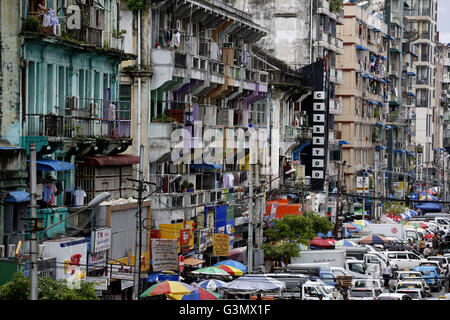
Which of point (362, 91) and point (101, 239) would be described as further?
point (362, 91)

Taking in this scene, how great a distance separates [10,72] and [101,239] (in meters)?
7.53

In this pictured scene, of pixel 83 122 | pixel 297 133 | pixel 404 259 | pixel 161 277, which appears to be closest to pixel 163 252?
pixel 161 277

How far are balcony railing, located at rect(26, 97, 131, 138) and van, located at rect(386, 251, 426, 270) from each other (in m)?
21.7

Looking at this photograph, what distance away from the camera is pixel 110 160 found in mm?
37844

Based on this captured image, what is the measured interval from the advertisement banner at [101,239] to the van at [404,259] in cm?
2407

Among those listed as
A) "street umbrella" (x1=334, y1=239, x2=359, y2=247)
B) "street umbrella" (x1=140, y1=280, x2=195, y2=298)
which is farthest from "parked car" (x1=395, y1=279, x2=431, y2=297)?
"street umbrella" (x1=140, y1=280, x2=195, y2=298)

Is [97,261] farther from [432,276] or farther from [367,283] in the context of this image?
[432,276]

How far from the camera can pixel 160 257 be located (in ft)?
128

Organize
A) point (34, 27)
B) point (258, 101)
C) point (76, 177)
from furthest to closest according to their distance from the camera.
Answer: point (258, 101) → point (76, 177) → point (34, 27)

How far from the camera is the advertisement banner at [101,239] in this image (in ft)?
116

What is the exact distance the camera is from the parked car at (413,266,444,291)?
165 feet

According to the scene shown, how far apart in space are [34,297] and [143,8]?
75.1 feet
